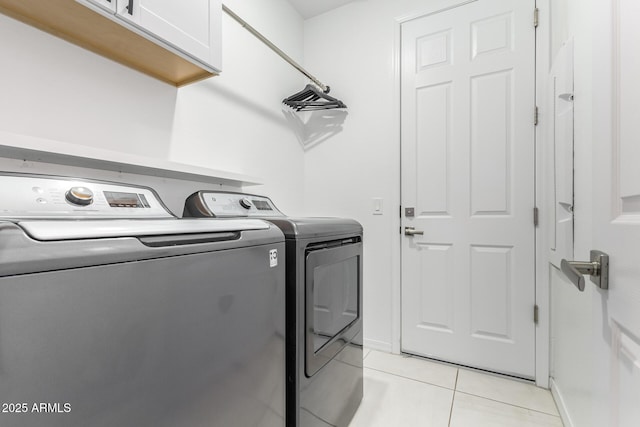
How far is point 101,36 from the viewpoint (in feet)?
3.54

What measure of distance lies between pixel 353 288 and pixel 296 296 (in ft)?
1.85

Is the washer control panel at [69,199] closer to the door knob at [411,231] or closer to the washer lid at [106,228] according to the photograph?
the washer lid at [106,228]

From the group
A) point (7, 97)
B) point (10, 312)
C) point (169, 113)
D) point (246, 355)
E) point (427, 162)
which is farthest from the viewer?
point (427, 162)

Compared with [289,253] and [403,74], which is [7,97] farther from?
[403,74]

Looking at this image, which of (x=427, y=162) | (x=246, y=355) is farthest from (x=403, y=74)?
(x=246, y=355)

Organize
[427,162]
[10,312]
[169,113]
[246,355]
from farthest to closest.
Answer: [427,162]
[169,113]
[246,355]
[10,312]

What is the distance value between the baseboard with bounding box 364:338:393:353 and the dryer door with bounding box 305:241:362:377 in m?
0.82

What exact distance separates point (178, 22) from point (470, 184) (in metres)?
1.87

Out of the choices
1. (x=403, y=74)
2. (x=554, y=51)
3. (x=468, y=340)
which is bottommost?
(x=468, y=340)

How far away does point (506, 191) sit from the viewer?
1.89 metres

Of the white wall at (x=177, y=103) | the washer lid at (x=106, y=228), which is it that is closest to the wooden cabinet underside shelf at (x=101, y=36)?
the white wall at (x=177, y=103)

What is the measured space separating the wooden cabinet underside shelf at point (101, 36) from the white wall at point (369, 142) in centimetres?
129

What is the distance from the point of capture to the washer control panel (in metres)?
0.79

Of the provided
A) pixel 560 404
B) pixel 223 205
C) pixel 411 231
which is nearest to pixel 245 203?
pixel 223 205
